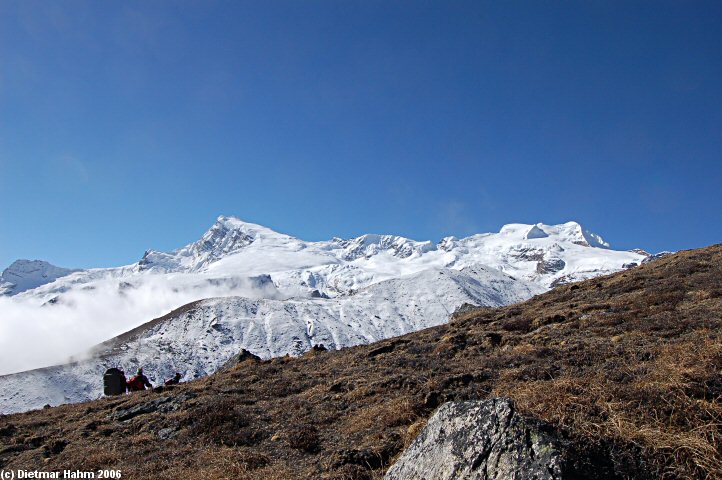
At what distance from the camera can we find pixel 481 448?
5312 mm

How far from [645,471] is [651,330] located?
36.2 feet

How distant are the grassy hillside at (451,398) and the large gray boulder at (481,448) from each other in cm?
42

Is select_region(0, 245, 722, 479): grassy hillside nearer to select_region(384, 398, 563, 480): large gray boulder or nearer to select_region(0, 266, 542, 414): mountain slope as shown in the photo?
select_region(384, 398, 563, 480): large gray boulder

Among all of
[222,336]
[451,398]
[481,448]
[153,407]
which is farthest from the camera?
[222,336]

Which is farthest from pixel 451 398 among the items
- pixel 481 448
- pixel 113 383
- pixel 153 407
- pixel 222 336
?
pixel 222 336

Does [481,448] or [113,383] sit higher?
[113,383]

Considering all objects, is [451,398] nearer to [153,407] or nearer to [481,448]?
[481,448]

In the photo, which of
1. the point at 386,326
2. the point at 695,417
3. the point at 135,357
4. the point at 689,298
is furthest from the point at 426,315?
the point at 695,417

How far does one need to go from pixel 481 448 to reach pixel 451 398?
231 inches

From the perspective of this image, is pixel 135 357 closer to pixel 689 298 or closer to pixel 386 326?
pixel 386 326

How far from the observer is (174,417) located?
14.7 meters

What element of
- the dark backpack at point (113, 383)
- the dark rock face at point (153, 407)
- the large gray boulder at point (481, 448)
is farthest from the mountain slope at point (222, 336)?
the large gray boulder at point (481, 448)

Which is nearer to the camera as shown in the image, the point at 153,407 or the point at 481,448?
the point at 481,448

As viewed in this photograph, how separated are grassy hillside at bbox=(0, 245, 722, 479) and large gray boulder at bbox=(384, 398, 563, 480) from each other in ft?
1.39
